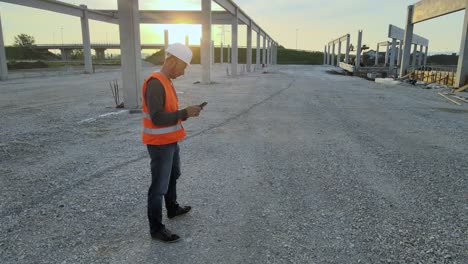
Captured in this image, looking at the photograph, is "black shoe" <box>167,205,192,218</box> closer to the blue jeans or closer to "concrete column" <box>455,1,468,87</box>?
the blue jeans

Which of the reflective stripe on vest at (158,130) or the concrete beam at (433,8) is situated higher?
the concrete beam at (433,8)

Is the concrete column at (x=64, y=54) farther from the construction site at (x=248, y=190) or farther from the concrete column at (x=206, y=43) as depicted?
the construction site at (x=248, y=190)

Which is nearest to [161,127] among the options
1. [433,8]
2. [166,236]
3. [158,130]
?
[158,130]

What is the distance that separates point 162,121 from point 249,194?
1.98 metres

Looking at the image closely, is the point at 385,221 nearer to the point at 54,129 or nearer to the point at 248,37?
the point at 54,129

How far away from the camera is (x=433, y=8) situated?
81.7 feet

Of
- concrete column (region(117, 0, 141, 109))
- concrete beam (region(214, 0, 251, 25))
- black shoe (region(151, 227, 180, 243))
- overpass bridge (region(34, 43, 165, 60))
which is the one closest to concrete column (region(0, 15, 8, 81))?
concrete beam (region(214, 0, 251, 25))

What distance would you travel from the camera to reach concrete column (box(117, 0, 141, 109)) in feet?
37.5

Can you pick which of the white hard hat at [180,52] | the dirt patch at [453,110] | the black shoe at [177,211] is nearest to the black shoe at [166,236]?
the black shoe at [177,211]

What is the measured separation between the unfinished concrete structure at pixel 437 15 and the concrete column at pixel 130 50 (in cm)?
2012

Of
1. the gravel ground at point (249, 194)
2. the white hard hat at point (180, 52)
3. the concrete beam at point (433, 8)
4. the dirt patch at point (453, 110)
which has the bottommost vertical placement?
the gravel ground at point (249, 194)

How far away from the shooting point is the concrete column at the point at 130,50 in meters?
11.4

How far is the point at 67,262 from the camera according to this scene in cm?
310

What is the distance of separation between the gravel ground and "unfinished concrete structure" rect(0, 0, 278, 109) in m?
A: 3.01
